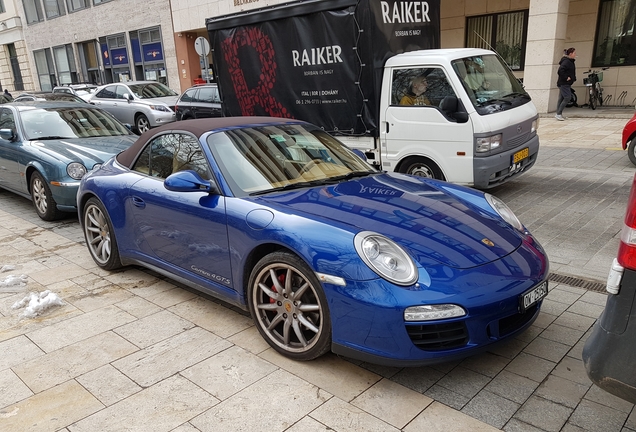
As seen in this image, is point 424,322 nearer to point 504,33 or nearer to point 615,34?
point 615,34

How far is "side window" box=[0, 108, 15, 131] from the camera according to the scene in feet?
24.5

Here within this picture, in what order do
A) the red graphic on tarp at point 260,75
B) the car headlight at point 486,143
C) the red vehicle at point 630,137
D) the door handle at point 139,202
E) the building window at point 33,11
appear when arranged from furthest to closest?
the building window at point 33,11, the red graphic on tarp at point 260,75, the red vehicle at point 630,137, the car headlight at point 486,143, the door handle at point 139,202

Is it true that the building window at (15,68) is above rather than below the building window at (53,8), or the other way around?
below

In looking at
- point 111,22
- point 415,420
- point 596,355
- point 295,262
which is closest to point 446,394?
point 415,420

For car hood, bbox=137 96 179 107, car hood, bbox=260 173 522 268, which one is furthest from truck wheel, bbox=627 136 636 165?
car hood, bbox=137 96 179 107

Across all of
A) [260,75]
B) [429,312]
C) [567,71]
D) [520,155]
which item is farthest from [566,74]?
[429,312]

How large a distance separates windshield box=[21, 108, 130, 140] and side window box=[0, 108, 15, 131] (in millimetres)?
224

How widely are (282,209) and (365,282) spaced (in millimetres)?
816

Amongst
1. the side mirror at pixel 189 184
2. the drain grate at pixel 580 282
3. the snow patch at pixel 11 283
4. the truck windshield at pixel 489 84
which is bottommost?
the drain grate at pixel 580 282

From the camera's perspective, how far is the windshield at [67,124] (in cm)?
725

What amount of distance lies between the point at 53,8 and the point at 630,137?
3660 cm

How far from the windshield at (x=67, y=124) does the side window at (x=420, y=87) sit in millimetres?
4250

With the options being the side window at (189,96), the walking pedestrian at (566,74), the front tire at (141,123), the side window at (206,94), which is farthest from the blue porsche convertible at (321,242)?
the front tire at (141,123)

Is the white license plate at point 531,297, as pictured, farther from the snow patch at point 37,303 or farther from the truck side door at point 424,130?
the snow patch at point 37,303
